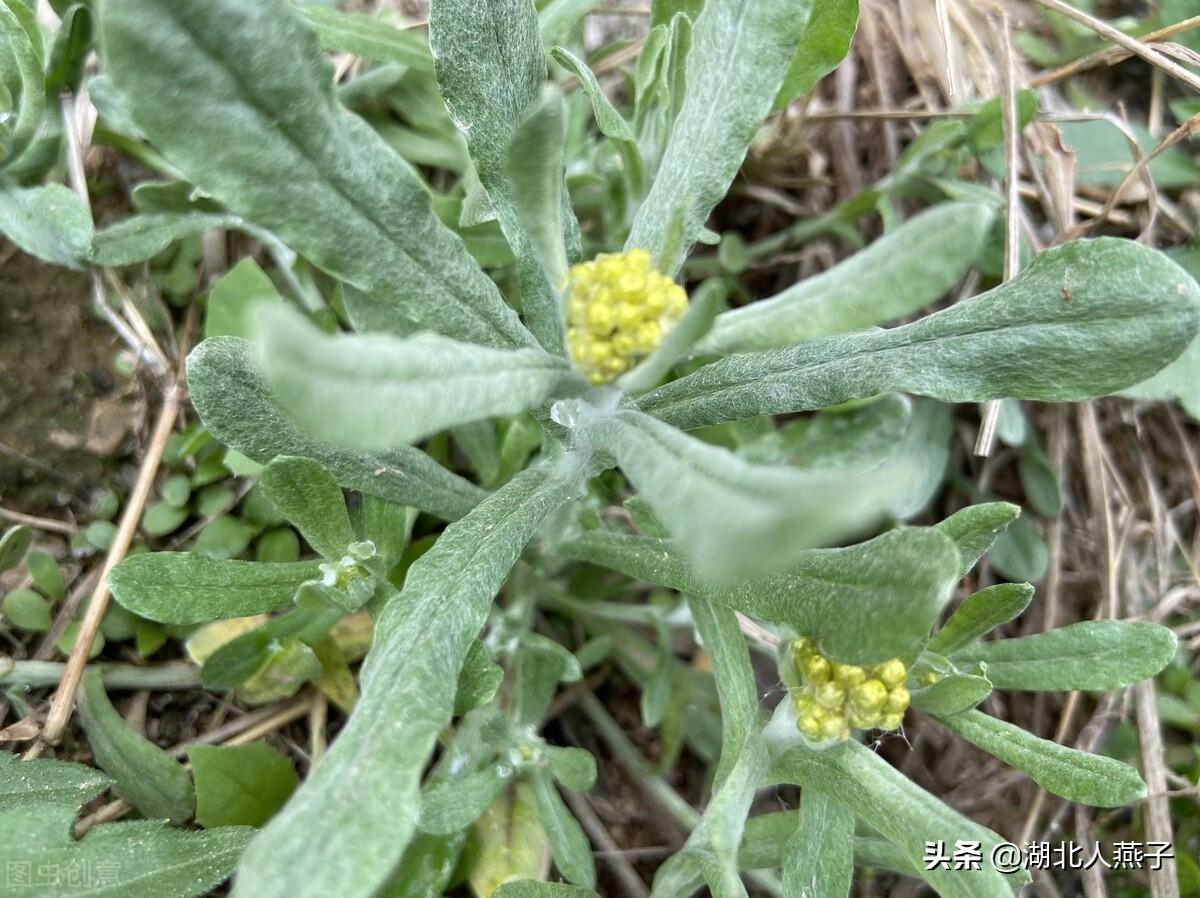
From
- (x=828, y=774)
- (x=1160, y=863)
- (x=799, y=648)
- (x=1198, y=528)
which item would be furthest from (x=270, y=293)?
(x=1198, y=528)

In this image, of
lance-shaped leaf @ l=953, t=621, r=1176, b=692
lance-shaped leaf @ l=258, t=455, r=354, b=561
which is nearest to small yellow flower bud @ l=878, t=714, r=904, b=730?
lance-shaped leaf @ l=953, t=621, r=1176, b=692

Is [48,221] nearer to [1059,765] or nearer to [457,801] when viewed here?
[457,801]

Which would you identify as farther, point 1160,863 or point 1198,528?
point 1198,528

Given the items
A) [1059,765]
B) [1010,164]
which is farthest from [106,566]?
[1010,164]

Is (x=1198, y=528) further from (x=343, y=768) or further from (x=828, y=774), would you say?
(x=343, y=768)

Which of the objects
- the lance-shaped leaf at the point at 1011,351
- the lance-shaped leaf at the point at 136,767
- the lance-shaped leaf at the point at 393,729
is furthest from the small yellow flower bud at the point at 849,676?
the lance-shaped leaf at the point at 136,767

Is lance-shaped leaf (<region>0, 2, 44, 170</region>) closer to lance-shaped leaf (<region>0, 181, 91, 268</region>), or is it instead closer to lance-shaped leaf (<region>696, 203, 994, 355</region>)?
lance-shaped leaf (<region>0, 181, 91, 268</region>)
